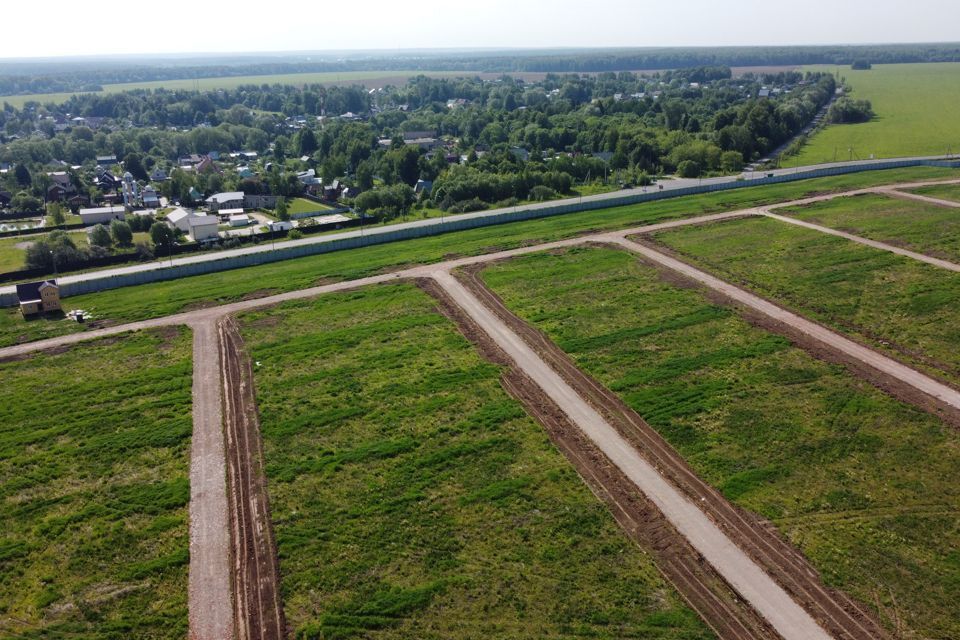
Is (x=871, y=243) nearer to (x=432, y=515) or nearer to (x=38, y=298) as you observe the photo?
(x=432, y=515)

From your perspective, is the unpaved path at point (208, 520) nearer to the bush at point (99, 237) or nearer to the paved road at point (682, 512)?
the paved road at point (682, 512)

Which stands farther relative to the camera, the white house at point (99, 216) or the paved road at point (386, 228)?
the white house at point (99, 216)

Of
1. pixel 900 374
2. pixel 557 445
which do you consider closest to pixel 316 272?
pixel 557 445

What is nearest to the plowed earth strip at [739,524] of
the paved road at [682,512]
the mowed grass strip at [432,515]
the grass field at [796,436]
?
the paved road at [682,512]

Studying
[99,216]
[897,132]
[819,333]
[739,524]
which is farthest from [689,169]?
[99,216]

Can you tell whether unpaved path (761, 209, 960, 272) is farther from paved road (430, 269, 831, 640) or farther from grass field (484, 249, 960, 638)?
paved road (430, 269, 831, 640)

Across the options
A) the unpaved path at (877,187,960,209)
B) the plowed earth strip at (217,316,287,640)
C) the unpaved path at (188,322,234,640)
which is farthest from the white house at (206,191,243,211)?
the unpaved path at (877,187,960,209)
